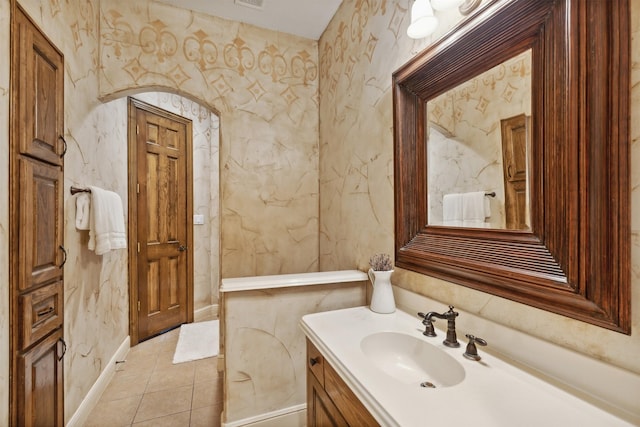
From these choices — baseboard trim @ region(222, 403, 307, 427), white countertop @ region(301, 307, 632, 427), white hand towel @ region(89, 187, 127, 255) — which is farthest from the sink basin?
white hand towel @ region(89, 187, 127, 255)

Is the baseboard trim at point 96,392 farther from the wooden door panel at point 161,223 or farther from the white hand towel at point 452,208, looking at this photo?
the white hand towel at point 452,208

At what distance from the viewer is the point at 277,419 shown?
63.2 inches

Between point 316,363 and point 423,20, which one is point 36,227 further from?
point 423,20

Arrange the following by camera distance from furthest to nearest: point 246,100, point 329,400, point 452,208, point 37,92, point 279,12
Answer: point 246,100
point 279,12
point 37,92
point 452,208
point 329,400

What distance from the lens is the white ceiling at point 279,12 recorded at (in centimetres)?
199

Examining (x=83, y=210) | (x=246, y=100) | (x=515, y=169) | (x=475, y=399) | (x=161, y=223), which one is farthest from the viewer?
(x=161, y=223)

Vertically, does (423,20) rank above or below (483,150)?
above

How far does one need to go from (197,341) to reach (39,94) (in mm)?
2383

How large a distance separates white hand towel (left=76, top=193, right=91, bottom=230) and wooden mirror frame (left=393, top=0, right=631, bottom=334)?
2015 mm

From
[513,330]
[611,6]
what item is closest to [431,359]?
[513,330]

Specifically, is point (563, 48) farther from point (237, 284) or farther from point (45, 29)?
point (45, 29)

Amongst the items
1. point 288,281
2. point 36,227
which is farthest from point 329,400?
point 36,227

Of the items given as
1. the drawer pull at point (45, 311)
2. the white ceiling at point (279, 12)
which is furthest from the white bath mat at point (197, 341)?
the white ceiling at point (279, 12)

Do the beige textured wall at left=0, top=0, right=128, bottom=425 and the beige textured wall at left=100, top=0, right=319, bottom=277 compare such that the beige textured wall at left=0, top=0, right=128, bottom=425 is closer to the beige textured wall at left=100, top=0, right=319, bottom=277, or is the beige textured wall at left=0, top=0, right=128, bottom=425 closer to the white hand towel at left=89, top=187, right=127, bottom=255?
the white hand towel at left=89, top=187, right=127, bottom=255
